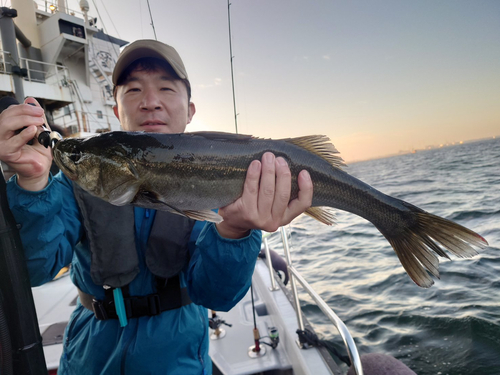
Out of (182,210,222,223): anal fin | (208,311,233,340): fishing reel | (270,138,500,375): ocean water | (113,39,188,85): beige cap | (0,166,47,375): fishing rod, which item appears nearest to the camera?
(0,166,47,375): fishing rod

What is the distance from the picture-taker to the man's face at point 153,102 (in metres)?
2.87

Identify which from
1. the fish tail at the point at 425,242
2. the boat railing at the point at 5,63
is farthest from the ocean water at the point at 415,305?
the boat railing at the point at 5,63

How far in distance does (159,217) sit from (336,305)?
6157 mm

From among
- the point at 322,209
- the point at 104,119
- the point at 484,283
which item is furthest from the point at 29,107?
the point at 104,119

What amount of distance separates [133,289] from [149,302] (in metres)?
0.26

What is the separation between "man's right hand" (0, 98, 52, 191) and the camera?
178cm

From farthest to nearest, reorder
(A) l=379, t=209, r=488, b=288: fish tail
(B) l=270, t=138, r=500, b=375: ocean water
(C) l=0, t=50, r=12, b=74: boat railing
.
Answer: (C) l=0, t=50, r=12, b=74: boat railing → (B) l=270, t=138, r=500, b=375: ocean water → (A) l=379, t=209, r=488, b=288: fish tail

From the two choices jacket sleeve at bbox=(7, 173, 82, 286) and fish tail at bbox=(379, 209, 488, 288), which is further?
fish tail at bbox=(379, 209, 488, 288)

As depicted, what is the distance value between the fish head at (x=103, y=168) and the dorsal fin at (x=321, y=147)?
1.41 meters

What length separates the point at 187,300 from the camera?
2.85 metres

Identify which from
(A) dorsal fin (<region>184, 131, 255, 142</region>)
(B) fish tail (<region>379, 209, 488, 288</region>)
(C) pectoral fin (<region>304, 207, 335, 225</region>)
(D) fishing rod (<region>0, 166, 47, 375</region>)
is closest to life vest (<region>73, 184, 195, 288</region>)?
(D) fishing rod (<region>0, 166, 47, 375</region>)

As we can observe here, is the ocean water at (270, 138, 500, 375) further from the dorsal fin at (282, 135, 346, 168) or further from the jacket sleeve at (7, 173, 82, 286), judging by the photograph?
the jacket sleeve at (7, 173, 82, 286)

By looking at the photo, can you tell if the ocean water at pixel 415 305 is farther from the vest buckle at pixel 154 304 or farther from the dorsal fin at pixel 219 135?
the dorsal fin at pixel 219 135

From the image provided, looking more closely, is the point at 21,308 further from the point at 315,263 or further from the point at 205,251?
the point at 315,263
